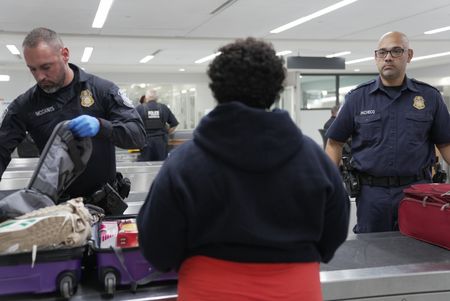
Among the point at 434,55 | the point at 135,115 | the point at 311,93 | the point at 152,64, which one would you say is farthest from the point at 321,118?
the point at 135,115

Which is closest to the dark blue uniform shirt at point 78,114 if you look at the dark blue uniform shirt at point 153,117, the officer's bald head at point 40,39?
the officer's bald head at point 40,39

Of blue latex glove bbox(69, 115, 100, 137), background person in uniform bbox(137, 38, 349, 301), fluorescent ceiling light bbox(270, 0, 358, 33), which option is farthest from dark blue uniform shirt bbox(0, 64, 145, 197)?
fluorescent ceiling light bbox(270, 0, 358, 33)

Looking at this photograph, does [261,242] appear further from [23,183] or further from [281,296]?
[23,183]

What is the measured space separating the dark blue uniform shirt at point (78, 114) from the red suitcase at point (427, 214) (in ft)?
3.89

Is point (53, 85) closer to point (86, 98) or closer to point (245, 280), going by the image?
point (86, 98)

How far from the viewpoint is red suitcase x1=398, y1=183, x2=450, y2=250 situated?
179 cm

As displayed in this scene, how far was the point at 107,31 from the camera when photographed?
8.38 metres

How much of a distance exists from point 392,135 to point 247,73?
1426 millimetres

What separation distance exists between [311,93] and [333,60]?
467 cm

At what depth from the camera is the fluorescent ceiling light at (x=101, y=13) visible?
6131 millimetres

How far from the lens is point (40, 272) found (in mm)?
1283

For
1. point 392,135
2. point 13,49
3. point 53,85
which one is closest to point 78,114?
point 53,85

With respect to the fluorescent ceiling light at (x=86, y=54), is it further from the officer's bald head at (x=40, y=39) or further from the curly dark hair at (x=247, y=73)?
the curly dark hair at (x=247, y=73)

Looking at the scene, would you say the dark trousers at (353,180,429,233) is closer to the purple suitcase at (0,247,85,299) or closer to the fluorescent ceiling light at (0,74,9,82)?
the purple suitcase at (0,247,85,299)
